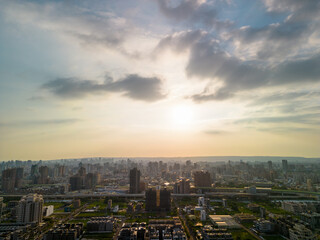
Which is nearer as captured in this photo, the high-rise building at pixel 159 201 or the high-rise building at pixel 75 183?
the high-rise building at pixel 159 201

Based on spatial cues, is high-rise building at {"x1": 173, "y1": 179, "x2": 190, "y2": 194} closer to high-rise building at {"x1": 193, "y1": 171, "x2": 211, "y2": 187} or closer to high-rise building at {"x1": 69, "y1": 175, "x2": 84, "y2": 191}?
high-rise building at {"x1": 193, "y1": 171, "x2": 211, "y2": 187}

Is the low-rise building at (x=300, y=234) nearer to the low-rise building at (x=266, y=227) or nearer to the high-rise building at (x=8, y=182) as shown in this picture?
the low-rise building at (x=266, y=227)

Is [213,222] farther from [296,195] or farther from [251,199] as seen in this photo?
[296,195]

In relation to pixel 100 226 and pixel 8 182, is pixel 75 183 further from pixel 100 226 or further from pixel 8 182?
pixel 100 226

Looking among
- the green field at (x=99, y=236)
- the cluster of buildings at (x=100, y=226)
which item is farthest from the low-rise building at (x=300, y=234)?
the cluster of buildings at (x=100, y=226)

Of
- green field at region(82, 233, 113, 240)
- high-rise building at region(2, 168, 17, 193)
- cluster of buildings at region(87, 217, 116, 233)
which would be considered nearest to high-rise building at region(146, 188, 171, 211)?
cluster of buildings at region(87, 217, 116, 233)

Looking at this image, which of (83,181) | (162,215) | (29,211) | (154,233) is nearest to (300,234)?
(154,233)
